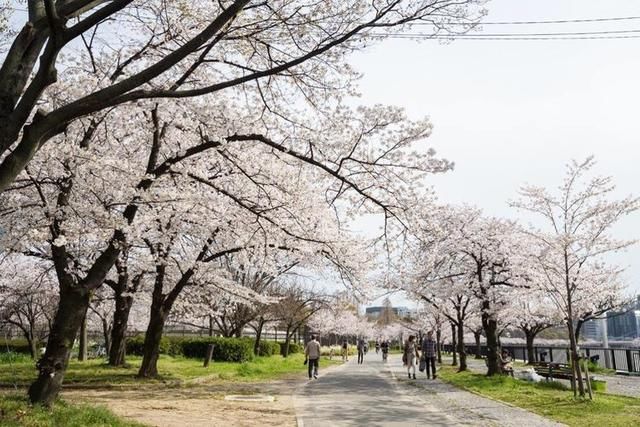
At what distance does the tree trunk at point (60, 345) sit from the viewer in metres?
8.09

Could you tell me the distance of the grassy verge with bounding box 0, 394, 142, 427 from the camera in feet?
21.6

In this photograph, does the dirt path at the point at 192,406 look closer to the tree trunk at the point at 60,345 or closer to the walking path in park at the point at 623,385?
the tree trunk at the point at 60,345

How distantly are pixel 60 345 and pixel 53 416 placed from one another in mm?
1505

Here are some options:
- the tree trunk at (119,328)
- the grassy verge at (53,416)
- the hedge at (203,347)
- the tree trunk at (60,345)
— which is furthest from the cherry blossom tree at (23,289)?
the grassy verge at (53,416)

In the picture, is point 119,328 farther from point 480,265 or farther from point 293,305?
point 293,305

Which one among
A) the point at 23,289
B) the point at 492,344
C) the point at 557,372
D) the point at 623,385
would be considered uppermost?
the point at 23,289

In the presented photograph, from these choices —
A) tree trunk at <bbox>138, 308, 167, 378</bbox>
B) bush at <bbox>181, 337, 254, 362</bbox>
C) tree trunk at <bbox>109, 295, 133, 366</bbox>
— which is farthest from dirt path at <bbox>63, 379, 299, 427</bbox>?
bush at <bbox>181, 337, 254, 362</bbox>

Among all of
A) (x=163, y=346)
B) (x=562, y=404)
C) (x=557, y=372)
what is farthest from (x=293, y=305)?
(x=562, y=404)

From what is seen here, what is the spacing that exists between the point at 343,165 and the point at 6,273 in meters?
27.6

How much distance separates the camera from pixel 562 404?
1180 centimetres

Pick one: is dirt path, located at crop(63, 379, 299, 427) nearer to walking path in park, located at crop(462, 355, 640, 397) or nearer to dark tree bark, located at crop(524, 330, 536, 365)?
walking path in park, located at crop(462, 355, 640, 397)

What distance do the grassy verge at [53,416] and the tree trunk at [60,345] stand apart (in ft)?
0.90

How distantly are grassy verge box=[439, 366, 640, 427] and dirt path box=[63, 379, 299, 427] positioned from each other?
17.6 feet

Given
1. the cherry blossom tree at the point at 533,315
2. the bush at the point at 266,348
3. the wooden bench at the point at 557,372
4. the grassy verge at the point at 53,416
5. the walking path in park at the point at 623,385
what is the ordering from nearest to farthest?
the grassy verge at the point at 53,416 → the walking path in park at the point at 623,385 → the wooden bench at the point at 557,372 → the cherry blossom tree at the point at 533,315 → the bush at the point at 266,348
